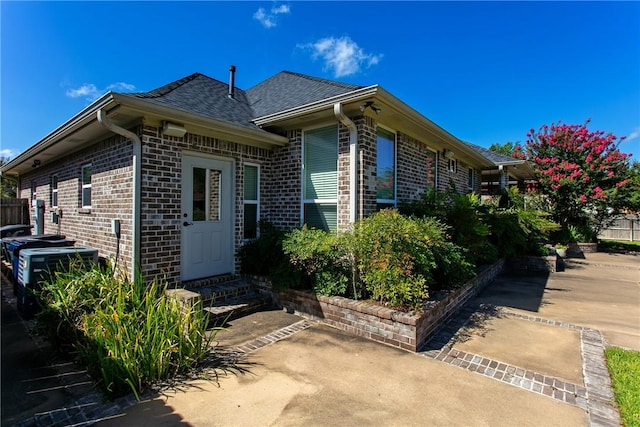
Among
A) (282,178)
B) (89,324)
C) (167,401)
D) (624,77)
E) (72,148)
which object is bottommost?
(167,401)

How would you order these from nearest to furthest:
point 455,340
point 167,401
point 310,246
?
point 167,401 < point 455,340 < point 310,246

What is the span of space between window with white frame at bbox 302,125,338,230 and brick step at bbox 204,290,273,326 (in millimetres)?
1716

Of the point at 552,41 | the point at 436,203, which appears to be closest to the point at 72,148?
the point at 436,203

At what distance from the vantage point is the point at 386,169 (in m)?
6.35

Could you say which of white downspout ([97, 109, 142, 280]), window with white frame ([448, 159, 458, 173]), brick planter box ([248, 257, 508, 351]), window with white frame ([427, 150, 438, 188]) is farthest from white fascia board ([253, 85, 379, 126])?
window with white frame ([448, 159, 458, 173])

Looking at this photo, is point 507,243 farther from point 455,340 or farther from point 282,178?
point 282,178

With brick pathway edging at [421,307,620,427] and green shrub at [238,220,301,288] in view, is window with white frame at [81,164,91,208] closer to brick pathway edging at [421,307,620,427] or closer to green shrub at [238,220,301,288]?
green shrub at [238,220,301,288]

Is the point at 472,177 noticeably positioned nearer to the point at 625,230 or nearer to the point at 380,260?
the point at 380,260

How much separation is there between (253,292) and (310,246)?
1630mm

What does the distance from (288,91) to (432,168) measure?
4387mm

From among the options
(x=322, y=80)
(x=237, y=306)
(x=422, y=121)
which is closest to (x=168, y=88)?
(x=322, y=80)

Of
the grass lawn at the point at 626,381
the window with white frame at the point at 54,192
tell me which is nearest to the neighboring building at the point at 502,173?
the grass lawn at the point at 626,381

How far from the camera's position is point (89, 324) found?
3090 mm

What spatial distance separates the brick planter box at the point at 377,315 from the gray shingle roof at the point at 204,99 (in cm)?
327
